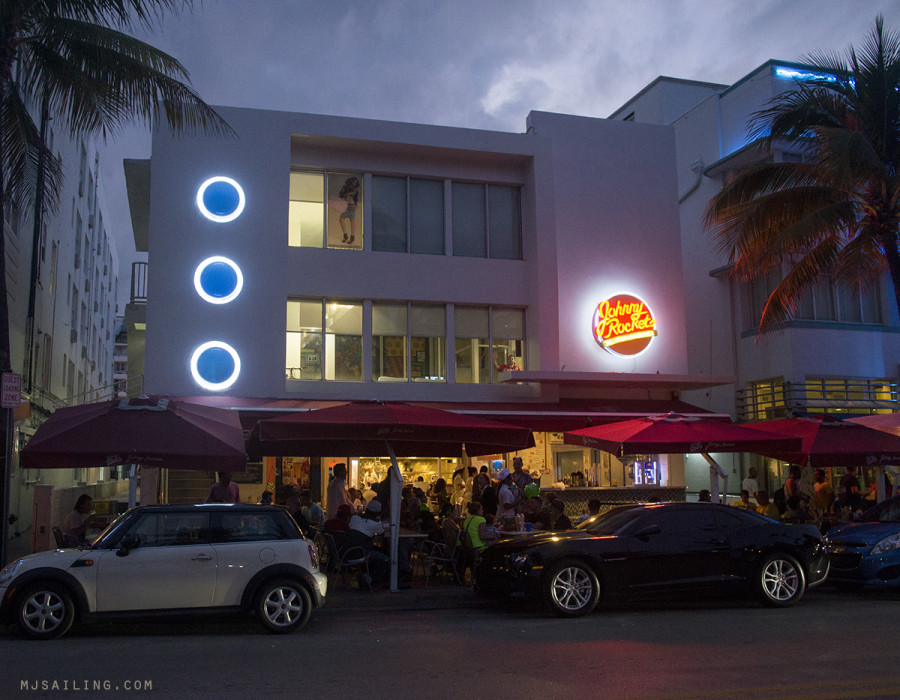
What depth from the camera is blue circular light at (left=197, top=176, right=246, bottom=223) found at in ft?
59.8

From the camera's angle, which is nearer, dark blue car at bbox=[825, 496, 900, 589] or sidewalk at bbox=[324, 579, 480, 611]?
sidewalk at bbox=[324, 579, 480, 611]

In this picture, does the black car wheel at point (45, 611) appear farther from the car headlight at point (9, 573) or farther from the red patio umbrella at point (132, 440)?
the red patio umbrella at point (132, 440)

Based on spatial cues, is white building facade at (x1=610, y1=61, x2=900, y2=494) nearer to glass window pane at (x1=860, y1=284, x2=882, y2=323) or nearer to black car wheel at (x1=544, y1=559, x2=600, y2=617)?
glass window pane at (x1=860, y1=284, x2=882, y2=323)

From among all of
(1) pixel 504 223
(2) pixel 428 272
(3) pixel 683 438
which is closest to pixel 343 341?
(2) pixel 428 272

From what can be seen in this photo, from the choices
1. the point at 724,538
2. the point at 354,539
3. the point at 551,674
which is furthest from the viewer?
the point at 354,539

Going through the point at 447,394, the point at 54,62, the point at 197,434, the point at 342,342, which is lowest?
the point at 197,434

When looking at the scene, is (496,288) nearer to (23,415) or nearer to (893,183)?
(893,183)

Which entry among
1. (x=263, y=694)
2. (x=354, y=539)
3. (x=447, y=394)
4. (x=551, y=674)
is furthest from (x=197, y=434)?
(x=447, y=394)

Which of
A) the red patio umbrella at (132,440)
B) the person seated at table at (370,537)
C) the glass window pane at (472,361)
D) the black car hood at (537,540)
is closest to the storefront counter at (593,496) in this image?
the glass window pane at (472,361)

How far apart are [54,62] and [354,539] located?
8.57m

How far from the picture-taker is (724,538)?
10742mm

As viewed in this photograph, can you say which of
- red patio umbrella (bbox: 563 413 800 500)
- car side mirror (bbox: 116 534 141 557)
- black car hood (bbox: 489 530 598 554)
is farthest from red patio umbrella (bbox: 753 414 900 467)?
car side mirror (bbox: 116 534 141 557)

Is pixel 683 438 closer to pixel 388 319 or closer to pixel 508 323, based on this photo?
pixel 508 323

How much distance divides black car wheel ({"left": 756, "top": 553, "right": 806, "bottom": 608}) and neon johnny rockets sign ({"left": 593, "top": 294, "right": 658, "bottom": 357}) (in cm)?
978
